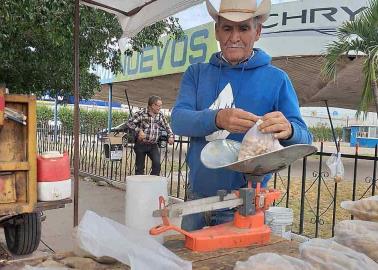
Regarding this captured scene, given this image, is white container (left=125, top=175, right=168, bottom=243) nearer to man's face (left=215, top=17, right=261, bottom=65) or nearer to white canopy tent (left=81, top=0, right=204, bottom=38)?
man's face (left=215, top=17, right=261, bottom=65)

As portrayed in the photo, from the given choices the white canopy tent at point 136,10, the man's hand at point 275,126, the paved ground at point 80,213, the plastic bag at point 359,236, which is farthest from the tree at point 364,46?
the plastic bag at point 359,236

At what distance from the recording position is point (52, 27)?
6.55m

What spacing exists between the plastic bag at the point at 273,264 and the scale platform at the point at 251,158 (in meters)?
0.39

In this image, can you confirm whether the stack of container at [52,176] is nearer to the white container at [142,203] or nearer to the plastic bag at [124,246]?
the white container at [142,203]

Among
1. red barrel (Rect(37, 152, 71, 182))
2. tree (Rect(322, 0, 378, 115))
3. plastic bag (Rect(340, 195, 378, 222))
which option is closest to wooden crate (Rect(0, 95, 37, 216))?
red barrel (Rect(37, 152, 71, 182))

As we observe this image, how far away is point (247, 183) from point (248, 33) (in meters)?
0.67

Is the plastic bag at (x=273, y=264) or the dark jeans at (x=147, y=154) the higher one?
the plastic bag at (x=273, y=264)

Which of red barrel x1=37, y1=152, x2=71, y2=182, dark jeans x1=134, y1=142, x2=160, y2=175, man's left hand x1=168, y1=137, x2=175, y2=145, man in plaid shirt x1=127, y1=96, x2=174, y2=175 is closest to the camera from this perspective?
red barrel x1=37, y1=152, x2=71, y2=182

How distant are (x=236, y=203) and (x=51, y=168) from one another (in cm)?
240

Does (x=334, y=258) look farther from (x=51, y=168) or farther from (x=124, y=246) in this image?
(x=51, y=168)

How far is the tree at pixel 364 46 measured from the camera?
7180mm

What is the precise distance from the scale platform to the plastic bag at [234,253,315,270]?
15.2 inches

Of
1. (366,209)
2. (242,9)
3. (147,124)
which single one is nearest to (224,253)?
(366,209)

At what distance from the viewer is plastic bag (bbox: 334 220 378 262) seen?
1168 millimetres
